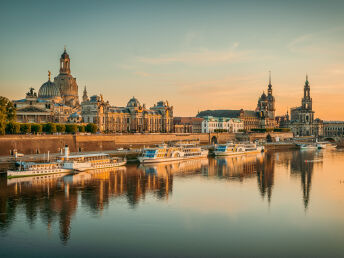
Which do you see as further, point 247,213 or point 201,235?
point 247,213

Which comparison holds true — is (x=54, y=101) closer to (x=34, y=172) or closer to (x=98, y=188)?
(x=34, y=172)

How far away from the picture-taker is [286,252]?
23094mm

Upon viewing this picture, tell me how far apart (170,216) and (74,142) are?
1616 inches

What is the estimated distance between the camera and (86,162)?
→ 5172cm

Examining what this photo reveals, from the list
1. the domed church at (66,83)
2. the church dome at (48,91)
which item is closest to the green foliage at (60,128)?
the church dome at (48,91)

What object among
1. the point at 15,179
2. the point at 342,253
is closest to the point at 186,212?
the point at 342,253

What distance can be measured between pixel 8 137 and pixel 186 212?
35.8 metres

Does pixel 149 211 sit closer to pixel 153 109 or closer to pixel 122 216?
pixel 122 216

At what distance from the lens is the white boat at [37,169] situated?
44.3 meters

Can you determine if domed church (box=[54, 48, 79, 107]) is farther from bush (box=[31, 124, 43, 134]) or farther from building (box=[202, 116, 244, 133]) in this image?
bush (box=[31, 124, 43, 134])

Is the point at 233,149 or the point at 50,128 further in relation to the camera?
the point at 233,149

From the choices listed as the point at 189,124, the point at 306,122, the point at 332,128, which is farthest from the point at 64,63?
the point at 332,128

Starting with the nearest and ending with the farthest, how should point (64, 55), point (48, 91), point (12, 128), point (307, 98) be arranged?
1. point (12, 128)
2. point (48, 91)
3. point (64, 55)
4. point (307, 98)

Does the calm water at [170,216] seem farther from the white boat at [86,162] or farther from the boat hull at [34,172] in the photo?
the white boat at [86,162]
